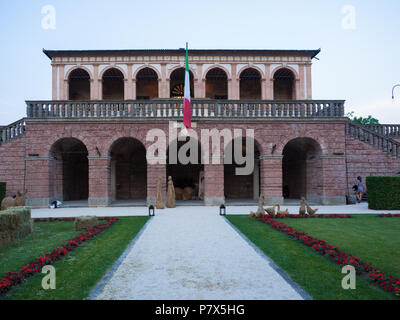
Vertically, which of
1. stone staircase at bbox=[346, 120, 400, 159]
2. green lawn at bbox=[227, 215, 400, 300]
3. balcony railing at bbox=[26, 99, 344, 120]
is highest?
balcony railing at bbox=[26, 99, 344, 120]

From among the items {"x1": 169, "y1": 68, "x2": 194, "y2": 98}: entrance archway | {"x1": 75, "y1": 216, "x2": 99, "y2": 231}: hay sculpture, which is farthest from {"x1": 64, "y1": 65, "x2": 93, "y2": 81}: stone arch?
{"x1": 75, "y1": 216, "x2": 99, "y2": 231}: hay sculpture

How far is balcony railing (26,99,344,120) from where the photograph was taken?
17781 millimetres

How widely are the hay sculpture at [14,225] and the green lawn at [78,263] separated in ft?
1.18

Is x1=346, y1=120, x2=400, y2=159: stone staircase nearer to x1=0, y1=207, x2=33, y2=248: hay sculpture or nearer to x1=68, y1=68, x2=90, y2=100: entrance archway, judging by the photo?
x1=0, y1=207, x2=33, y2=248: hay sculpture

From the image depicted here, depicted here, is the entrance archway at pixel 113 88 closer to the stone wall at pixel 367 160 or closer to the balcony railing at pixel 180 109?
the balcony railing at pixel 180 109

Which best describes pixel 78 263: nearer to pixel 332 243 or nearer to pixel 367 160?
pixel 332 243

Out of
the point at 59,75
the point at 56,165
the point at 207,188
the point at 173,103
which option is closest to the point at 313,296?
the point at 207,188

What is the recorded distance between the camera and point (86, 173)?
23.5 metres

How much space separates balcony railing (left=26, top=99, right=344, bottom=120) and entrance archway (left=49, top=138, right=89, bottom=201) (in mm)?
2228

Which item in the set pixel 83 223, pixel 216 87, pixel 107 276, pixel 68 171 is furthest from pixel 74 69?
pixel 107 276

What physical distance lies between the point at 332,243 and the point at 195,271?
170 inches

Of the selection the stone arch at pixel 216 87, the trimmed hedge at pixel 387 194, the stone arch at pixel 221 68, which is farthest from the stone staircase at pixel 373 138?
the stone arch at pixel 216 87

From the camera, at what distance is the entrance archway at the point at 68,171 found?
1827 centimetres

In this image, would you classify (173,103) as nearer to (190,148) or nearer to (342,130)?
(190,148)
